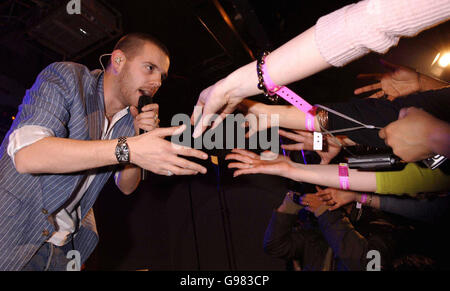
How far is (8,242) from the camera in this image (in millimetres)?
1213

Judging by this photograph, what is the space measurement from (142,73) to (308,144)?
1548mm

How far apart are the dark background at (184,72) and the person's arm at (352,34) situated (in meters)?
1.48

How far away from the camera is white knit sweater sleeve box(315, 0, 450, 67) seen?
72cm

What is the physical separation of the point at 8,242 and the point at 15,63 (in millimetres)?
3045

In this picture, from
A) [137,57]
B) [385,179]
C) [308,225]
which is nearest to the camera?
[385,179]

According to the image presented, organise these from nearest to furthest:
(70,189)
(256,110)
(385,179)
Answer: (70,189)
(385,179)
(256,110)

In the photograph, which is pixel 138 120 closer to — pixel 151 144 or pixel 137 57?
pixel 151 144

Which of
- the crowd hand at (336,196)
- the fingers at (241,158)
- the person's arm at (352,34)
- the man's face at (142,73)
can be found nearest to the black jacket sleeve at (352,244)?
the crowd hand at (336,196)

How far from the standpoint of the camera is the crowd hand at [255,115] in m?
1.79

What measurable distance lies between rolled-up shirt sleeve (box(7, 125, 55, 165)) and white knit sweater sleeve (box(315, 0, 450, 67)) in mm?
1315

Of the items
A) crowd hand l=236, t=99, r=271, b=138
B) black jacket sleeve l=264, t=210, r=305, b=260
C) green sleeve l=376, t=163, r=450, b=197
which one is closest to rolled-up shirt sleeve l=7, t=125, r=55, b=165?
crowd hand l=236, t=99, r=271, b=138

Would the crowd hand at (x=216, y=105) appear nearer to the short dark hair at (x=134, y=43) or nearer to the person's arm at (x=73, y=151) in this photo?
the person's arm at (x=73, y=151)

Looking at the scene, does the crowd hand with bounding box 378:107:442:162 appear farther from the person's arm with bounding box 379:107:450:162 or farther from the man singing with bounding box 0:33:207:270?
the man singing with bounding box 0:33:207:270
